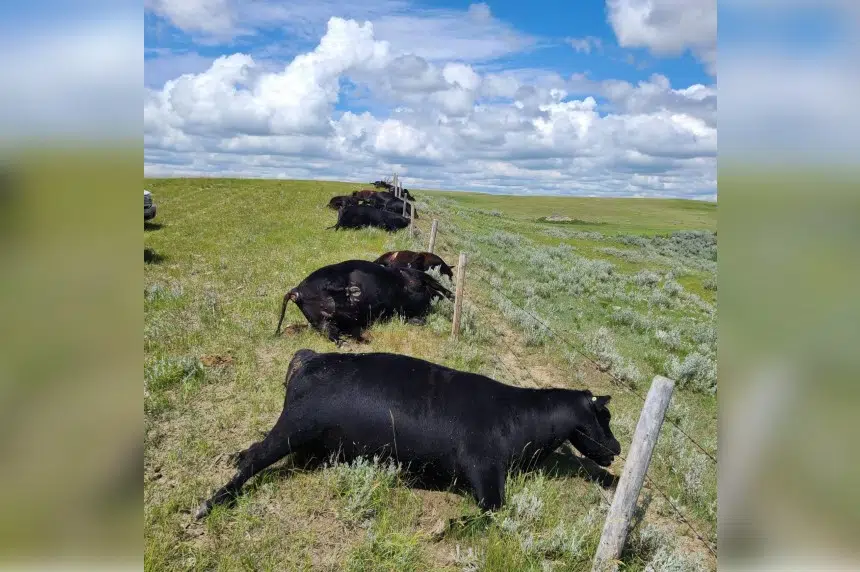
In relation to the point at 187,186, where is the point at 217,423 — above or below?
below

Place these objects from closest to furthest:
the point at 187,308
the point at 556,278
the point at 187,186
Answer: the point at 187,308 < the point at 556,278 < the point at 187,186

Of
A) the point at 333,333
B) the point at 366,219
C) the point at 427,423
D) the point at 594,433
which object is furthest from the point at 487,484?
the point at 366,219

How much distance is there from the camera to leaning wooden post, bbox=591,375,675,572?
3.90 meters

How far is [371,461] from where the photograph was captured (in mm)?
5230

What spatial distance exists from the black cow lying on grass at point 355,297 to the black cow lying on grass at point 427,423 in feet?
12.4

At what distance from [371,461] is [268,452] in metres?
0.99

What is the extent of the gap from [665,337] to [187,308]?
1097 centimetres

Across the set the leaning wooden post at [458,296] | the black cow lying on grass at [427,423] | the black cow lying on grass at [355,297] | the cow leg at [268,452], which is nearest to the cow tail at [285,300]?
the black cow lying on grass at [355,297]

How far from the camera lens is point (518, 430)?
17.7ft

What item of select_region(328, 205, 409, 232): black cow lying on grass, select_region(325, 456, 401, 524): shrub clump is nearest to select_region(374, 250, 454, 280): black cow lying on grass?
select_region(325, 456, 401, 524): shrub clump
